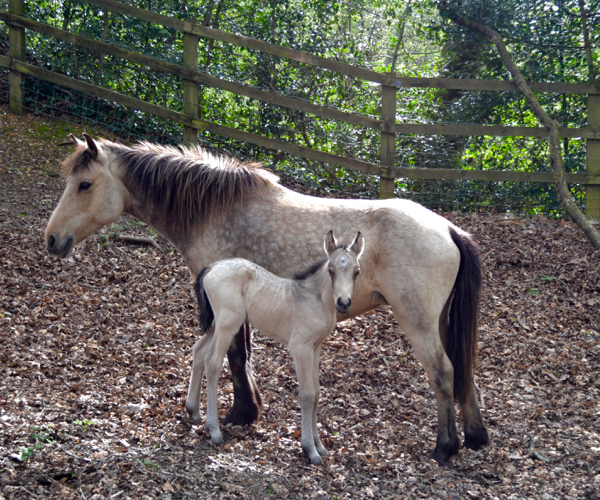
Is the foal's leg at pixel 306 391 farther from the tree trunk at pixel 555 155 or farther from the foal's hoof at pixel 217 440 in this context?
the tree trunk at pixel 555 155

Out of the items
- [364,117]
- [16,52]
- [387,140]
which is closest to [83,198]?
[364,117]

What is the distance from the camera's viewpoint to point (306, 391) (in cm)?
421

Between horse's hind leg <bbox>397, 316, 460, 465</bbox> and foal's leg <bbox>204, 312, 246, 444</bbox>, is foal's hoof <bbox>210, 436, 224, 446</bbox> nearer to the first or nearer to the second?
foal's leg <bbox>204, 312, 246, 444</bbox>

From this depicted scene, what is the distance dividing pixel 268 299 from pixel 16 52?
25.2 feet

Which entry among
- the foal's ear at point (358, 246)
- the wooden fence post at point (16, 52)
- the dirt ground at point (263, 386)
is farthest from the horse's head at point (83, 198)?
the wooden fence post at point (16, 52)

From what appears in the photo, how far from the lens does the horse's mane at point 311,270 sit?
440 cm

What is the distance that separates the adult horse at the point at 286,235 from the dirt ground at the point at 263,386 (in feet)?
1.60

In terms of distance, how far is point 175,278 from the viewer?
738 centimetres

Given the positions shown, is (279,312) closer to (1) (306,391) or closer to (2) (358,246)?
(1) (306,391)

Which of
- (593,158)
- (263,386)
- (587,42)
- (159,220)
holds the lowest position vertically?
(263,386)

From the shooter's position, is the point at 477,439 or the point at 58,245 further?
the point at 58,245

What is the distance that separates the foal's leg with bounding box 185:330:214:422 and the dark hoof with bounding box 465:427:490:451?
220 cm

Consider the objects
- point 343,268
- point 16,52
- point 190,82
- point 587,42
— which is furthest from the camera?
point 16,52

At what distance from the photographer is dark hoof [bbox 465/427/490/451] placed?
4.61 metres
